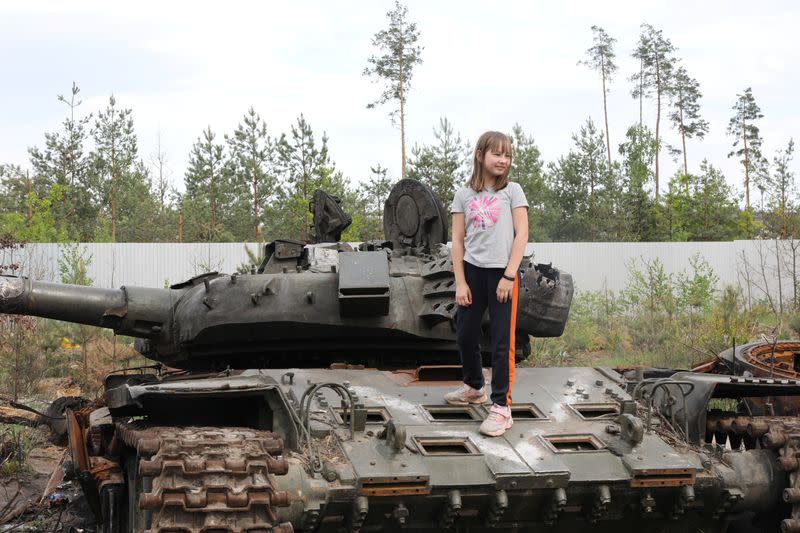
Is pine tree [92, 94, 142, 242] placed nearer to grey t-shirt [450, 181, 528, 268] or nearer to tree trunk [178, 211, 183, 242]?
tree trunk [178, 211, 183, 242]

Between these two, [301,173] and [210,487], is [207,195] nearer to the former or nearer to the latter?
[301,173]

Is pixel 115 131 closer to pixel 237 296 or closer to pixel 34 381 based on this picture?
pixel 34 381

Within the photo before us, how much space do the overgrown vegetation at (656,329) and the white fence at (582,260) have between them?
4.48ft

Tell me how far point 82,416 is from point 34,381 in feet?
29.6

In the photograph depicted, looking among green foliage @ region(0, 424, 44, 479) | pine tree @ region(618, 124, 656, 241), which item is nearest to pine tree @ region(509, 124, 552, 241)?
pine tree @ region(618, 124, 656, 241)

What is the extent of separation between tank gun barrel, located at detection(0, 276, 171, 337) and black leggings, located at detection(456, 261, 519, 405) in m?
3.25

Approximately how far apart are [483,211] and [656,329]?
55.5ft

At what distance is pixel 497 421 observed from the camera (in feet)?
21.8

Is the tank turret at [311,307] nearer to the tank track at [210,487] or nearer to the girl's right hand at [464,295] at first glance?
the girl's right hand at [464,295]

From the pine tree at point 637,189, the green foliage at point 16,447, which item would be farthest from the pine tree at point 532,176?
the green foliage at point 16,447

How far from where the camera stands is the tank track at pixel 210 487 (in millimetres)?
5285

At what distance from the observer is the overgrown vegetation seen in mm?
20500

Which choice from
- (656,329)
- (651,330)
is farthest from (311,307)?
(656,329)

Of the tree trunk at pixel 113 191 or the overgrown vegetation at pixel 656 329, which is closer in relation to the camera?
the overgrown vegetation at pixel 656 329
